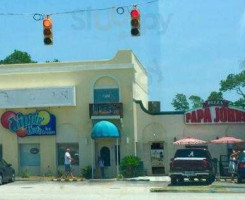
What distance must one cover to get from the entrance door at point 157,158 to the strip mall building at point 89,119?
0.06 metres

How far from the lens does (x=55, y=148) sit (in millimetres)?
35500

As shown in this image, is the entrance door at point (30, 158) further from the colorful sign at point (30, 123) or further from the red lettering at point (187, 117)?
the red lettering at point (187, 117)

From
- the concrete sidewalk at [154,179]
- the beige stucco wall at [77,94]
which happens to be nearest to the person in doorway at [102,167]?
the beige stucco wall at [77,94]

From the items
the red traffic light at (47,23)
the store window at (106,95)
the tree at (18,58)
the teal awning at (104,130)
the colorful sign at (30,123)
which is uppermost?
the tree at (18,58)

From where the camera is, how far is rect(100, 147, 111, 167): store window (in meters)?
35.1

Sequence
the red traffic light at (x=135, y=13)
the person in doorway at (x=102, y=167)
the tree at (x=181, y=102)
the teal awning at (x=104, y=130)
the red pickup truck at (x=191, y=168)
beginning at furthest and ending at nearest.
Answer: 1. the tree at (x=181, y=102)
2. the person in doorway at (x=102, y=167)
3. the teal awning at (x=104, y=130)
4. the red pickup truck at (x=191, y=168)
5. the red traffic light at (x=135, y=13)

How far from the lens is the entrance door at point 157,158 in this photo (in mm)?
35000

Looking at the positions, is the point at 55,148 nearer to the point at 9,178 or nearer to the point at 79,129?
the point at 79,129

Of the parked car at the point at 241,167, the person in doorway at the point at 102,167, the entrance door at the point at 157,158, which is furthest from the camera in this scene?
the entrance door at the point at 157,158

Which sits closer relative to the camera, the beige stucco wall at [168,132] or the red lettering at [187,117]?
the beige stucco wall at [168,132]

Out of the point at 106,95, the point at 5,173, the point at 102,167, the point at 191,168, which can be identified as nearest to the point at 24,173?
the point at 5,173

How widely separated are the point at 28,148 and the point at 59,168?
2561mm

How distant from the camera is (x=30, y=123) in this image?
117 feet

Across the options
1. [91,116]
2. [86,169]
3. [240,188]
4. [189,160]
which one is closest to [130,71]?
[91,116]
